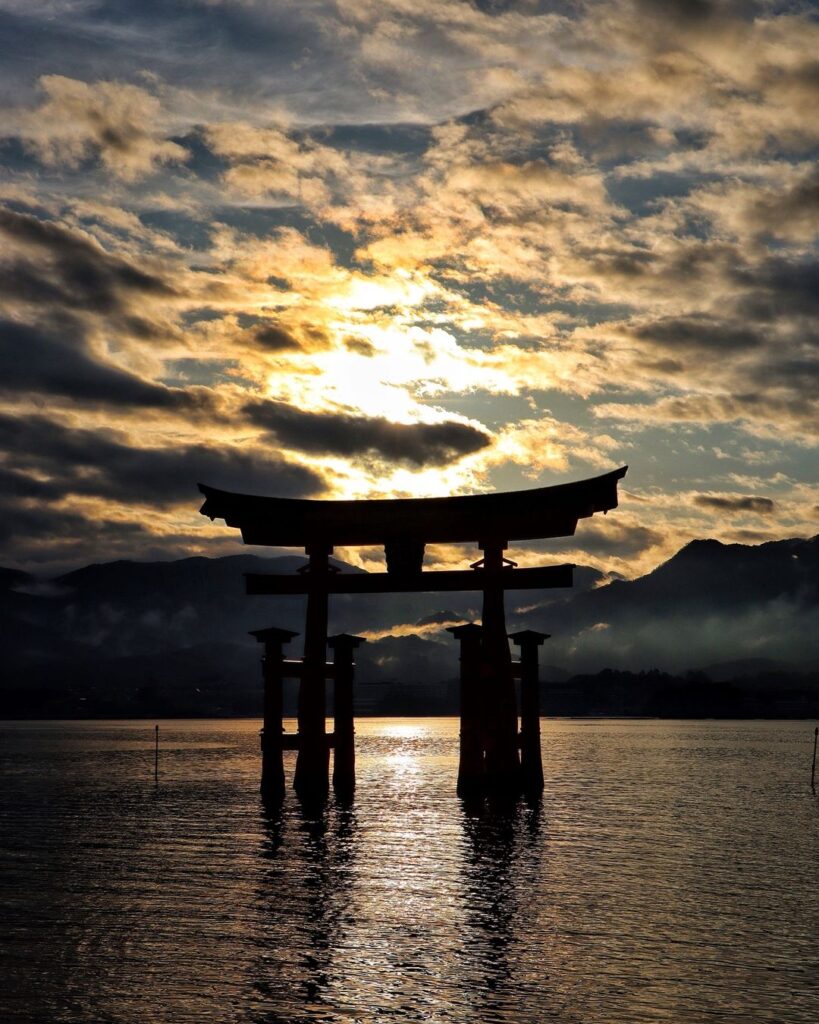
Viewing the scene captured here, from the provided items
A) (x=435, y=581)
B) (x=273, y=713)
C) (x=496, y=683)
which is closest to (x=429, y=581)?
(x=435, y=581)

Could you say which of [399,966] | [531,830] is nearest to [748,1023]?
[399,966]

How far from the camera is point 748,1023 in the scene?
12172 mm

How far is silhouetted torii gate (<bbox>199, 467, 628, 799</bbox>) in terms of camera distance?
29.6m

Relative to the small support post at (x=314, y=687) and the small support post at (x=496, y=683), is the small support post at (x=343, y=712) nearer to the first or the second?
the small support post at (x=314, y=687)

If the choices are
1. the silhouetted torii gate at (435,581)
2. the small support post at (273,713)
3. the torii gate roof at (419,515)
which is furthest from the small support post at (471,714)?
the small support post at (273,713)

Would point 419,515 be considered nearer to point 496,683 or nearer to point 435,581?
point 435,581

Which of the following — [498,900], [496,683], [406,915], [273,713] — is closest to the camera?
[406,915]

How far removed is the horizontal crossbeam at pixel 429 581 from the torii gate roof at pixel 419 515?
0.91 metres

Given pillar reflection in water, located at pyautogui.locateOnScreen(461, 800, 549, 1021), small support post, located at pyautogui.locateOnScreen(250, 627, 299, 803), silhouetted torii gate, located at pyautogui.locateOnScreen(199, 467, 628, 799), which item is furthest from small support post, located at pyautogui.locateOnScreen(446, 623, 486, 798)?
small support post, located at pyautogui.locateOnScreen(250, 627, 299, 803)

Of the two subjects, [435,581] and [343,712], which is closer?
[435,581]

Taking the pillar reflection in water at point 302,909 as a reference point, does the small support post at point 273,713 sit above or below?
above

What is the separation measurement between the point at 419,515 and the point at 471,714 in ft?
18.7

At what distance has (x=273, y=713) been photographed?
103 ft

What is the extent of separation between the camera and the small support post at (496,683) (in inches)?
1171
